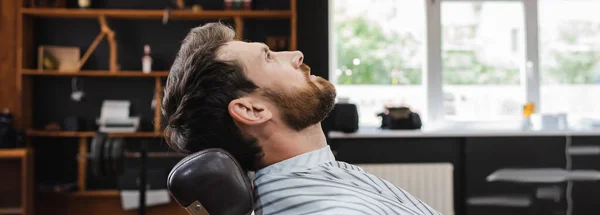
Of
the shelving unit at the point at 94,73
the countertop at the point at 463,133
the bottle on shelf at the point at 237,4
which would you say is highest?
the bottle on shelf at the point at 237,4

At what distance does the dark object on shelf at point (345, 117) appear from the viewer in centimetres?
372

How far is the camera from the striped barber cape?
909 millimetres

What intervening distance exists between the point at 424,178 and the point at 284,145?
9.65ft

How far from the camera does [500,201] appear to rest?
3.88 m

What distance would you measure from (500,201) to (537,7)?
1.60 metres

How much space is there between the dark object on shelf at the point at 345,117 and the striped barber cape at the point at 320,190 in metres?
2.59

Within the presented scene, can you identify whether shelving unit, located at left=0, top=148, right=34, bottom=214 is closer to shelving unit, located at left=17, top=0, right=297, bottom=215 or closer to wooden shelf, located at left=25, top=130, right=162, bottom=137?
shelving unit, located at left=17, top=0, right=297, bottom=215

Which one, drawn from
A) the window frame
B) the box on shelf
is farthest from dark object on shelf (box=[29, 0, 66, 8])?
the window frame

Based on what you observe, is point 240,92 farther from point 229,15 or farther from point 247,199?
point 229,15

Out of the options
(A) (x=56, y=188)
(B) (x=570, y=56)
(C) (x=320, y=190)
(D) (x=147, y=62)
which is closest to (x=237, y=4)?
(D) (x=147, y=62)

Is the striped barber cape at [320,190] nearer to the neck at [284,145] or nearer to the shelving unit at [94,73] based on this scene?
the neck at [284,145]

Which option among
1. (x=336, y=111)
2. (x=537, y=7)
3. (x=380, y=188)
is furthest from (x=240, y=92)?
(x=537, y=7)

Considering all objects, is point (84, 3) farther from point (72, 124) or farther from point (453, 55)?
point (453, 55)

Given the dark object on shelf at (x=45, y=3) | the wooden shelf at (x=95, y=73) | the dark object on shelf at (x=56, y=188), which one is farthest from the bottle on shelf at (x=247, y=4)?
the dark object on shelf at (x=56, y=188)
